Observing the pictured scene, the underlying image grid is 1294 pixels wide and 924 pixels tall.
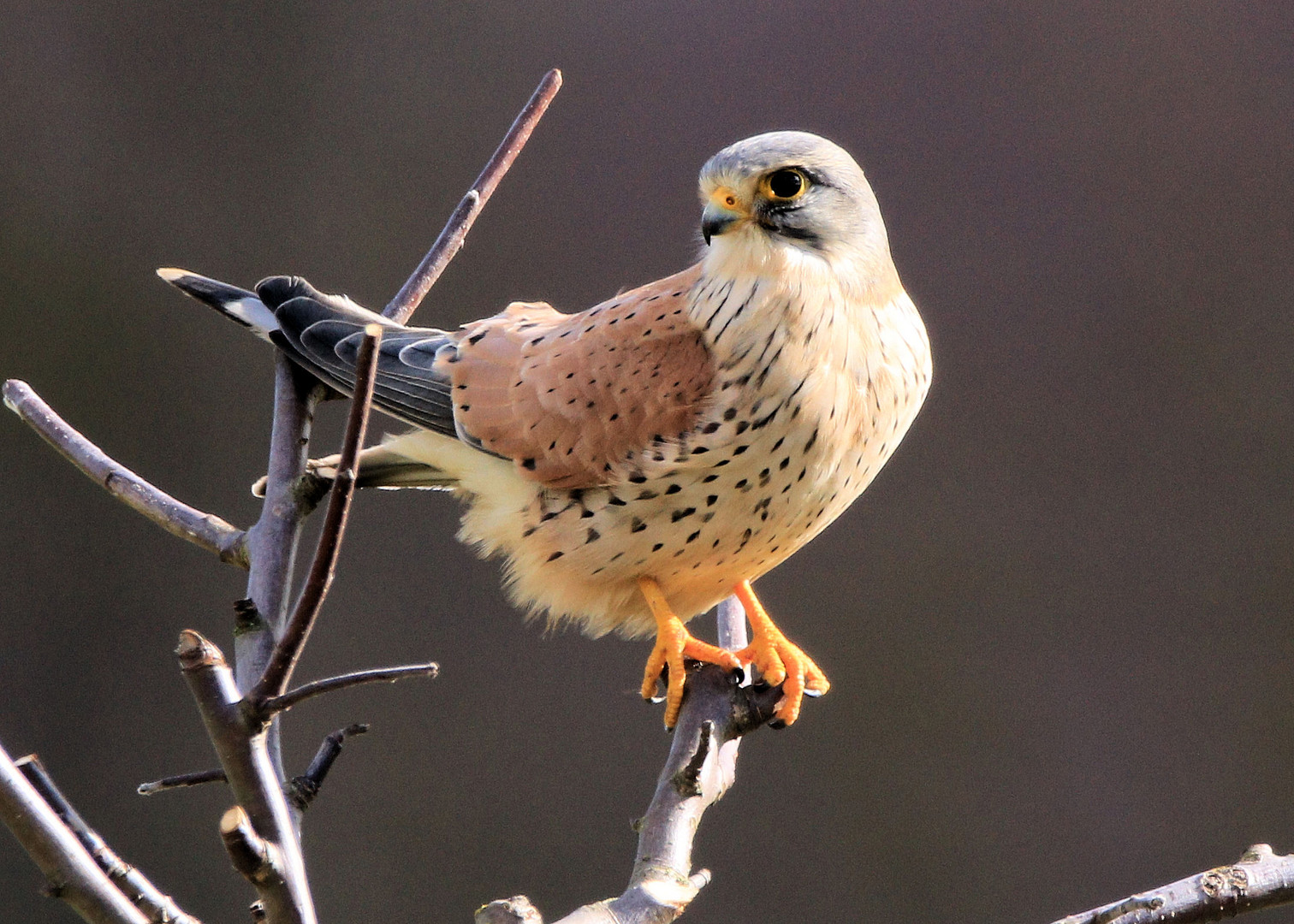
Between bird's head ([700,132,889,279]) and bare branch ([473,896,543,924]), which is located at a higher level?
bird's head ([700,132,889,279])

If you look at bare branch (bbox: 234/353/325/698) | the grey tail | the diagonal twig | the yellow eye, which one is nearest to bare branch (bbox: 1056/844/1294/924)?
the diagonal twig

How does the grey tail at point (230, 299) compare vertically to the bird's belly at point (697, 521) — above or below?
above

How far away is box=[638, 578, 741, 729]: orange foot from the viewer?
5.22 feet

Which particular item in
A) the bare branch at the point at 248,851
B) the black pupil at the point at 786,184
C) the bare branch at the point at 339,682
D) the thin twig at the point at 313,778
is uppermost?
the black pupil at the point at 786,184

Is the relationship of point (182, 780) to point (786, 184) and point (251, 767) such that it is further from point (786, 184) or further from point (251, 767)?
point (786, 184)

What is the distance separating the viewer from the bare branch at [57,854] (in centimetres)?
73

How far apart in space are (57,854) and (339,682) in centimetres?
19

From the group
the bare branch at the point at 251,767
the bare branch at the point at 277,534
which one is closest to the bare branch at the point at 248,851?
the bare branch at the point at 251,767

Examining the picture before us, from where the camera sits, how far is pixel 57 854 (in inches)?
29.0

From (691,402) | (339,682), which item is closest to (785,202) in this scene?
(691,402)

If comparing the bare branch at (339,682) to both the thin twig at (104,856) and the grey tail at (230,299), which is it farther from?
the grey tail at (230,299)

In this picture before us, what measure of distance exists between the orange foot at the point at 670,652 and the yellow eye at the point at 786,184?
0.53 metres

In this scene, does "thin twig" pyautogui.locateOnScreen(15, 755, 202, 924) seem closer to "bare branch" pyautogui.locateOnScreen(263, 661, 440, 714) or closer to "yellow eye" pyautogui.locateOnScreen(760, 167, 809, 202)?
"bare branch" pyautogui.locateOnScreen(263, 661, 440, 714)

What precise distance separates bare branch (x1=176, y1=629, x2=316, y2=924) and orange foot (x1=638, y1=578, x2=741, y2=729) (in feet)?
2.78
